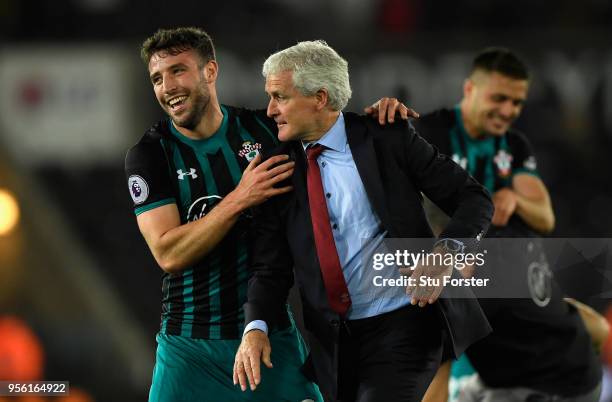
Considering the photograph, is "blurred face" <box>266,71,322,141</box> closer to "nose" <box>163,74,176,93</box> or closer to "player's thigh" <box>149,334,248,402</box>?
"nose" <box>163,74,176,93</box>

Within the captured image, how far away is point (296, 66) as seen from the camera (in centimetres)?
360

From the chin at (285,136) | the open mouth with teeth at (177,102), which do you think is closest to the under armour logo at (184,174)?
the open mouth with teeth at (177,102)

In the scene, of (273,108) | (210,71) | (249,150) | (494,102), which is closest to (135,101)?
(494,102)

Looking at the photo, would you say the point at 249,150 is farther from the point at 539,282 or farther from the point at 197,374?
the point at 539,282

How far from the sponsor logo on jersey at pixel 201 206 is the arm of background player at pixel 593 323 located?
6.78ft

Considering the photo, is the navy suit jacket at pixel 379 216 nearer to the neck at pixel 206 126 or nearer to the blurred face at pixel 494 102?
the neck at pixel 206 126

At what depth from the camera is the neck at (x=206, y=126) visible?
400cm

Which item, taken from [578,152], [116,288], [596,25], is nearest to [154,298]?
[116,288]

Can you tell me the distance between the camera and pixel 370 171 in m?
3.53

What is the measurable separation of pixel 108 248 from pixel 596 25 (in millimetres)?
5490

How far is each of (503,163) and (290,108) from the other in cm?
182

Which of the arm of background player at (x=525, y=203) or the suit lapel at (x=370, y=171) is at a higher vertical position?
the suit lapel at (x=370, y=171)

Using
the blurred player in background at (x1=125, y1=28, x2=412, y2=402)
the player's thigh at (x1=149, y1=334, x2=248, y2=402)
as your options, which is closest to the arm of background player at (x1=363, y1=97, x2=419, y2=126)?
the blurred player in background at (x1=125, y1=28, x2=412, y2=402)

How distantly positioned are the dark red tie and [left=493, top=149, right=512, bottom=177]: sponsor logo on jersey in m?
1.77
